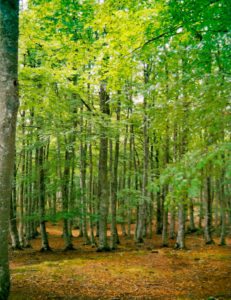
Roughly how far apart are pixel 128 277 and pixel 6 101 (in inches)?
252

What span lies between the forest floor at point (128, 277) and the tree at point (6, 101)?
84.1 inches

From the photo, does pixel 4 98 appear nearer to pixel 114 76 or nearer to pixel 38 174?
pixel 114 76

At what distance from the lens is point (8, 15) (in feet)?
14.9

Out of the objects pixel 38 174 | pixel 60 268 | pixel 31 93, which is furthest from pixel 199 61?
pixel 38 174

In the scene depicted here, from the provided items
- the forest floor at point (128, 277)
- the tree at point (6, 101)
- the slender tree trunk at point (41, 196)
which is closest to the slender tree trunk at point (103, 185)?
the forest floor at point (128, 277)

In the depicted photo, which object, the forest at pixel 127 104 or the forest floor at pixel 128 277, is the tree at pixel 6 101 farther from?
the forest floor at pixel 128 277

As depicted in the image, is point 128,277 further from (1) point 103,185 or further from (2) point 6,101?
(2) point 6,101

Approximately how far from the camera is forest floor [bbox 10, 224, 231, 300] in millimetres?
6733

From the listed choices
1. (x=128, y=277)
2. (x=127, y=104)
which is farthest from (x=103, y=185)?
(x=128, y=277)

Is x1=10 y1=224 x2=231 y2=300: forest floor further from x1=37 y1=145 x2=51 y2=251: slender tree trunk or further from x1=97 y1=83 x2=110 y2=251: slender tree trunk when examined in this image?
x1=37 y1=145 x2=51 y2=251: slender tree trunk

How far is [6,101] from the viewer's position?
179 inches

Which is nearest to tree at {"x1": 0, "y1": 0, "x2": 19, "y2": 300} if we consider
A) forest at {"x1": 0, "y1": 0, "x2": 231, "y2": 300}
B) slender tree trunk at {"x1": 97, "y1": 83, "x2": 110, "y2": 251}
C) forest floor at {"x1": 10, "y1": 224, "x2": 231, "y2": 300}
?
forest at {"x1": 0, "y1": 0, "x2": 231, "y2": 300}

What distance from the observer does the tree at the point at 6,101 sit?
451cm

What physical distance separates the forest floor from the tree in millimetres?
2136
